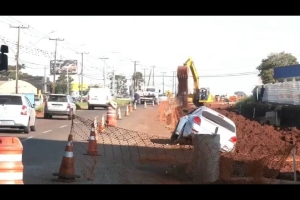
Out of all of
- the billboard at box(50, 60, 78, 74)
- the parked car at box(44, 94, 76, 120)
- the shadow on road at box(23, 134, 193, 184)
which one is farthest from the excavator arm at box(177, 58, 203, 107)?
the billboard at box(50, 60, 78, 74)

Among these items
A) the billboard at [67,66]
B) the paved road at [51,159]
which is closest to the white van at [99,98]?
the paved road at [51,159]

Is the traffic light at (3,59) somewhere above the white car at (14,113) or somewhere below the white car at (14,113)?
above

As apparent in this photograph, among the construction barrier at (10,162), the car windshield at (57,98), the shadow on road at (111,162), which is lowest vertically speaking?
the shadow on road at (111,162)

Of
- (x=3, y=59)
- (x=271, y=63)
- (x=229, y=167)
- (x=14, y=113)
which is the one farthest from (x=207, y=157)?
(x=271, y=63)

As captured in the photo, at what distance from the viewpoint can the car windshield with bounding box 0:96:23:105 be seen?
24844 millimetres

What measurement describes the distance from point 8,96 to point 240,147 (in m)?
9.70

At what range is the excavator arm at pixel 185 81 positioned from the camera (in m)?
42.8

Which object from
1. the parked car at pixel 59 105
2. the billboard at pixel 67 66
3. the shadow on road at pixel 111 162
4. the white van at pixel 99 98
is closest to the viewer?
the shadow on road at pixel 111 162

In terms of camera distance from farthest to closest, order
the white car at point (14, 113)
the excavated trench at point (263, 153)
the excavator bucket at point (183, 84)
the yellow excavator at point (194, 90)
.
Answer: the yellow excavator at point (194, 90) < the excavator bucket at point (183, 84) < the white car at point (14, 113) < the excavated trench at point (263, 153)

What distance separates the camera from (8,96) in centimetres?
2509

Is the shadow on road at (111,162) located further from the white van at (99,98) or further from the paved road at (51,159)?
the white van at (99,98)

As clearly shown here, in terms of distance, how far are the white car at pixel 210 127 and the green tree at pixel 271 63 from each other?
65886mm

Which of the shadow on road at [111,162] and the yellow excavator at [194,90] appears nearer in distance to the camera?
the shadow on road at [111,162]
